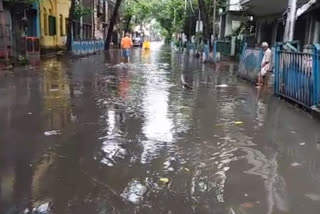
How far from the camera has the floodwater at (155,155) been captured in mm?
4691

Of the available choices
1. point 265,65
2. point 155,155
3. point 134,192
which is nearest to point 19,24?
point 265,65

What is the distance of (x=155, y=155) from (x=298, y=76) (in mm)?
5496

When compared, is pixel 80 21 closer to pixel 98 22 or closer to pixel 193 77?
pixel 98 22

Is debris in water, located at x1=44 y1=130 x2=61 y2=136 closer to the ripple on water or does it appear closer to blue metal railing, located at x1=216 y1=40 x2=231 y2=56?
the ripple on water

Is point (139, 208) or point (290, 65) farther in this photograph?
point (290, 65)

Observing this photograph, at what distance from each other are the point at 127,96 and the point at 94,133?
176 inches

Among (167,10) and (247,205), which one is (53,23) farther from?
(167,10)

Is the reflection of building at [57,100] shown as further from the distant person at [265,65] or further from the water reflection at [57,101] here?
the distant person at [265,65]

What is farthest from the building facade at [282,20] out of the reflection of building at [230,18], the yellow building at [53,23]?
the yellow building at [53,23]

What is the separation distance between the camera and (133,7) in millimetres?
65312

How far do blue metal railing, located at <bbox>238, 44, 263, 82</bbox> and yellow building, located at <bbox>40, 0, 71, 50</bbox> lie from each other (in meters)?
16.6

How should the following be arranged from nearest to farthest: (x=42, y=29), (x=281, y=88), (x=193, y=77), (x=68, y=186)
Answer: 1. (x=68, y=186)
2. (x=281, y=88)
3. (x=193, y=77)
4. (x=42, y=29)

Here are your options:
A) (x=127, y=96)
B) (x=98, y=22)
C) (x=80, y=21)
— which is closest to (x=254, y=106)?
(x=127, y=96)

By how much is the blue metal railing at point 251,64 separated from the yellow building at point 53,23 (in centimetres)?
1659
